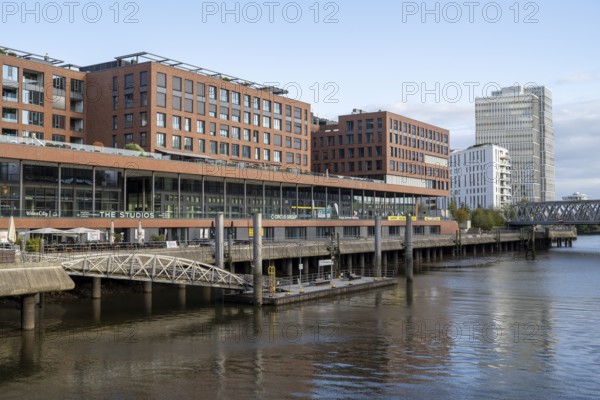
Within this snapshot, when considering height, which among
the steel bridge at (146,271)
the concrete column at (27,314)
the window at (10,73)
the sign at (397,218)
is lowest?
the concrete column at (27,314)

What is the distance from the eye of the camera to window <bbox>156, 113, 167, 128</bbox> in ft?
269

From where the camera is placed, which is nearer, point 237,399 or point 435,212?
point 237,399

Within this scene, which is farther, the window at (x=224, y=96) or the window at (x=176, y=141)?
the window at (x=224, y=96)

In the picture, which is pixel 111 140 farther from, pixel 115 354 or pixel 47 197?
pixel 115 354

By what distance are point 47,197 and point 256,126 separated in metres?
42.0

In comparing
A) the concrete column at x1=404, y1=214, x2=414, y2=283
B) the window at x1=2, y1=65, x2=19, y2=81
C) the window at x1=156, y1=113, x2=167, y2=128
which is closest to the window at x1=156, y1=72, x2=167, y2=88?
the window at x1=156, y1=113, x2=167, y2=128

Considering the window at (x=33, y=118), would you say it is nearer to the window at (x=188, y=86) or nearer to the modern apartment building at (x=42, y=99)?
the modern apartment building at (x=42, y=99)

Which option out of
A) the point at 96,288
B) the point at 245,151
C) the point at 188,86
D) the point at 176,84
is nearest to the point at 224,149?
the point at 245,151

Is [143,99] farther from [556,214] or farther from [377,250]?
[556,214]

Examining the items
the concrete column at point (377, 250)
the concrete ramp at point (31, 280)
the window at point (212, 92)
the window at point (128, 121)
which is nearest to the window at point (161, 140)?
the window at point (128, 121)

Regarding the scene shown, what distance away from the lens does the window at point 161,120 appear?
82.0 metres

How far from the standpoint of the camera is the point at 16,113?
7806 centimetres

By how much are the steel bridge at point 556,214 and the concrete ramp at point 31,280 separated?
13937 cm

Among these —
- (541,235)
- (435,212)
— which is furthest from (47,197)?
(541,235)
